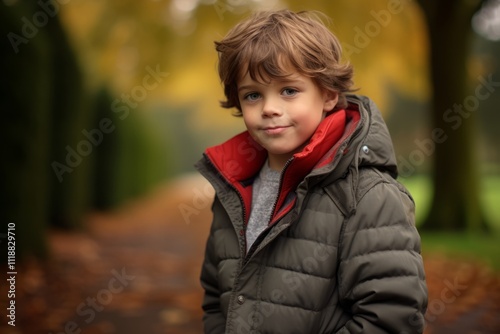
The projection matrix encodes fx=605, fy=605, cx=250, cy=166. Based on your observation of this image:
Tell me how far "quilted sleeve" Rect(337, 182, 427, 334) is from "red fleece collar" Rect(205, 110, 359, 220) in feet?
0.71

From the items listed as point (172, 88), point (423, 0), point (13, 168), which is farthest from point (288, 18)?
point (172, 88)

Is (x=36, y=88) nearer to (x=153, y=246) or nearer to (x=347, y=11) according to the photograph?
(x=153, y=246)

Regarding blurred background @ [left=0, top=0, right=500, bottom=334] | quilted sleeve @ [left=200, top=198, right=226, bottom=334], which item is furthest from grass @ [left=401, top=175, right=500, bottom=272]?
quilted sleeve @ [left=200, top=198, right=226, bottom=334]

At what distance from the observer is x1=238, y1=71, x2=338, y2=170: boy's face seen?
201cm

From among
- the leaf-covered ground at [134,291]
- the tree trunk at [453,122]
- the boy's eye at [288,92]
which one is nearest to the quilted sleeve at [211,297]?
the boy's eye at [288,92]

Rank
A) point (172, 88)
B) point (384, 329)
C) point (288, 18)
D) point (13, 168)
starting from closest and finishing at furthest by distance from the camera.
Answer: point (384, 329)
point (288, 18)
point (13, 168)
point (172, 88)

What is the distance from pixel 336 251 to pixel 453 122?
793 cm

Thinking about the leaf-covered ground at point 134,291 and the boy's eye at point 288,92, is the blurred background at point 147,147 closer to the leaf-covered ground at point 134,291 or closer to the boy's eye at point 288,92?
the leaf-covered ground at point 134,291

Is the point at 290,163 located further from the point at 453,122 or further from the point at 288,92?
the point at 453,122

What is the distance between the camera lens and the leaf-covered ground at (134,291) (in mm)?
5320

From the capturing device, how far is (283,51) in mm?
2006

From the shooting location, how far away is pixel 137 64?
1445cm

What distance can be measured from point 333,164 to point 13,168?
5.80 metres

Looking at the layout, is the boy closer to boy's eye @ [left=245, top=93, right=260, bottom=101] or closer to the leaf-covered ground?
boy's eye @ [left=245, top=93, right=260, bottom=101]
